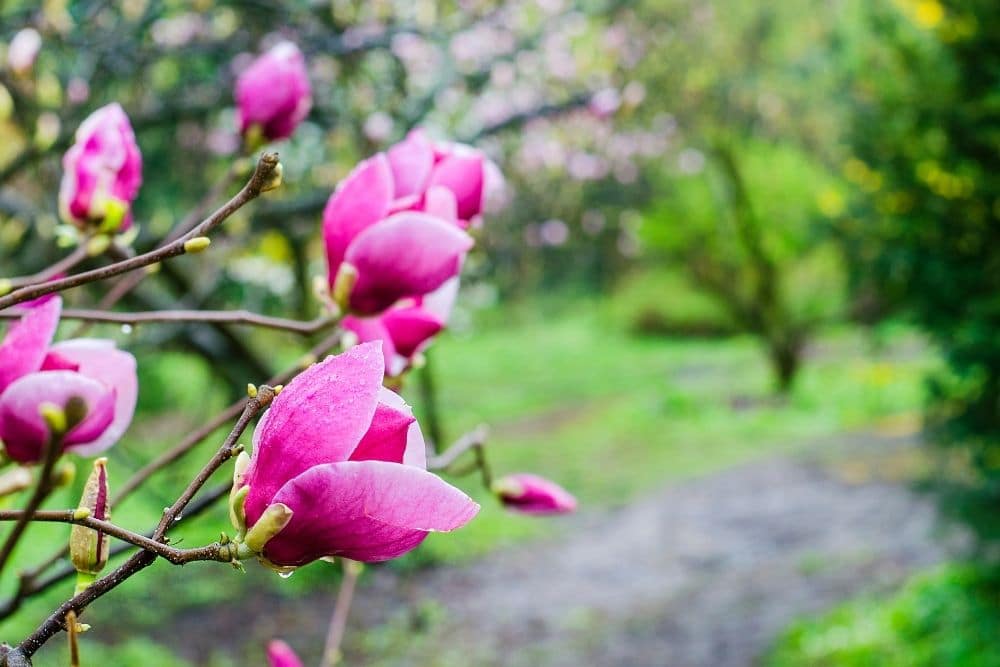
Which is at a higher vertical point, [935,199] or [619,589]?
[935,199]

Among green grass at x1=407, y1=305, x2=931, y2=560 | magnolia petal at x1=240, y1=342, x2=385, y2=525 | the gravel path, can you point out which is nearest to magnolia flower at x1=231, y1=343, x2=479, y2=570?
magnolia petal at x1=240, y1=342, x2=385, y2=525

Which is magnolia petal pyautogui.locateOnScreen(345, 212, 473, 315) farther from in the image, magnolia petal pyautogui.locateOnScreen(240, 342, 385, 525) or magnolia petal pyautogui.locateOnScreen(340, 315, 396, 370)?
magnolia petal pyautogui.locateOnScreen(240, 342, 385, 525)

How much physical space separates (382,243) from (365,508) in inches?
10.3

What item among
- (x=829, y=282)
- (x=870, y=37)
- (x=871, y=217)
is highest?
(x=870, y=37)

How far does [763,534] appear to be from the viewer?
241 inches

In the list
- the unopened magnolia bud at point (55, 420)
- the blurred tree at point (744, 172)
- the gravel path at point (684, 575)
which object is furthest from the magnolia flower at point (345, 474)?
the blurred tree at point (744, 172)

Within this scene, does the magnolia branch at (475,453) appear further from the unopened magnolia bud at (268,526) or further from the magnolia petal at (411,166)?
the unopened magnolia bud at (268,526)

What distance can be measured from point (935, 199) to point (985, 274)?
0.32 metres

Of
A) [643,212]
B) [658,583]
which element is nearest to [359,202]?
[658,583]

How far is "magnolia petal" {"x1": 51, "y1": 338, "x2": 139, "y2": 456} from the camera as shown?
52 centimetres

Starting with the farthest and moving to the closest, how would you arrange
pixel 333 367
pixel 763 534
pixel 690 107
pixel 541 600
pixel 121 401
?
pixel 690 107 → pixel 763 534 → pixel 541 600 → pixel 121 401 → pixel 333 367

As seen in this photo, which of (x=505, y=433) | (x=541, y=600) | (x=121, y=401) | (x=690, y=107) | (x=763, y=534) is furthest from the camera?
(x=690, y=107)

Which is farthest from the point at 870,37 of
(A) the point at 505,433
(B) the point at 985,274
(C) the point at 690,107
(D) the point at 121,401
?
(C) the point at 690,107

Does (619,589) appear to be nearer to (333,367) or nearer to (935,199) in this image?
(935,199)
